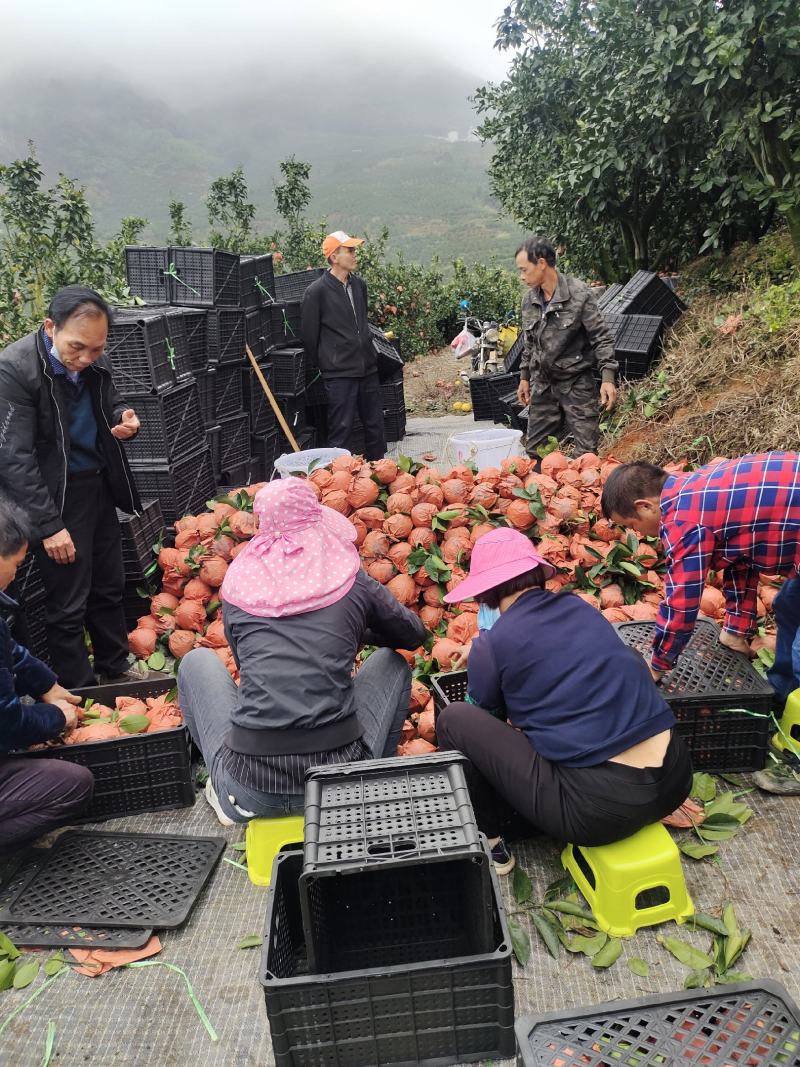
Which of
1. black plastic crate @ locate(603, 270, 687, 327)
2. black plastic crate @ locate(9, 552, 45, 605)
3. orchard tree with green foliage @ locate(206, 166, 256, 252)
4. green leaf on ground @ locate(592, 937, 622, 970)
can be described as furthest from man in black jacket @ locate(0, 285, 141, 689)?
orchard tree with green foliage @ locate(206, 166, 256, 252)

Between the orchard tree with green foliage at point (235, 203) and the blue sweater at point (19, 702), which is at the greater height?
the orchard tree with green foliage at point (235, 203)

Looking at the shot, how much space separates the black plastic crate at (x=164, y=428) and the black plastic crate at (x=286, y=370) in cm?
218

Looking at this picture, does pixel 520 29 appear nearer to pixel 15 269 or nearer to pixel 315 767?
pixel 15 269

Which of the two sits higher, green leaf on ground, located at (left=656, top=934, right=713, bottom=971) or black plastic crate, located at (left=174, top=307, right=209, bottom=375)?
black plastic crate, located at (left=174, top=307, right=209, bottom=375)

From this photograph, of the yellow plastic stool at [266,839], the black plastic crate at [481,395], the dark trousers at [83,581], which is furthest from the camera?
the black plastic crate at [481,395]

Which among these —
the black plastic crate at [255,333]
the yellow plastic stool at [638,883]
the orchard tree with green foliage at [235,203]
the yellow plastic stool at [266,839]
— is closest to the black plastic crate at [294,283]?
the black plastic crate at [255,333]

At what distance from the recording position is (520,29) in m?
11.6

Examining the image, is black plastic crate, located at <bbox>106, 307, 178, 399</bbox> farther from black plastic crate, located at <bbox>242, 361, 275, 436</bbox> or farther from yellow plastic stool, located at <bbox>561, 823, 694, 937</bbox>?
yellow plastic stool, located at <bbox>561, 823, 694, 937</bbox>

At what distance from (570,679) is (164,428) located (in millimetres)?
3251

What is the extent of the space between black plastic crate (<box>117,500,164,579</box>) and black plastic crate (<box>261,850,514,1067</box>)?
2.59m

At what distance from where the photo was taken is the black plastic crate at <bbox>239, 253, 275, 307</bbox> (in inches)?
258

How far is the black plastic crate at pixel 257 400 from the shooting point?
6633mm

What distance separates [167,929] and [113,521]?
6.44 feet

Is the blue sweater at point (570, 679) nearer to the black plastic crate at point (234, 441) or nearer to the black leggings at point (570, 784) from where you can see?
the black leggings at point (570, 784)
